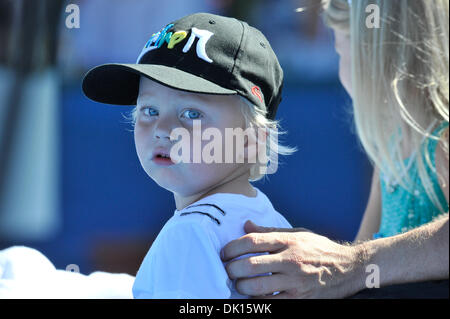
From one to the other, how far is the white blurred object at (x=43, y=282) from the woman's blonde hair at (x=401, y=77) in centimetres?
69

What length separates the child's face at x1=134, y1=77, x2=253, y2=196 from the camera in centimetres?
116

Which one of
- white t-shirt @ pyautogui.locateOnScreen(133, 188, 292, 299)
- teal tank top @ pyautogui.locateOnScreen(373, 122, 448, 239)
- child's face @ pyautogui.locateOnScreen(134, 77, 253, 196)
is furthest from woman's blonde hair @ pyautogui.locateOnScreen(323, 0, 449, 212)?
white t-shirt @ pyautogui.locateOnScreen(133, 188, 292, 299)

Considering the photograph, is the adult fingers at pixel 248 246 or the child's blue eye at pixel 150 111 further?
the child's blue eye at pixel 150 111

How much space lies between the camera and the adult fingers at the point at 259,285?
43.5 inches

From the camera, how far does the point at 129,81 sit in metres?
1.33

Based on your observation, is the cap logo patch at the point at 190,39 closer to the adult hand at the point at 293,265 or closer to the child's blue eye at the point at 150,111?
the child's blue eye at the point at 150,111

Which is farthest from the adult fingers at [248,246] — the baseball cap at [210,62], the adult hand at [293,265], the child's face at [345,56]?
the child's face at [345,56]

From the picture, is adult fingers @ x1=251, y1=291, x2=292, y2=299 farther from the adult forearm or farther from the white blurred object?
the white blurred object

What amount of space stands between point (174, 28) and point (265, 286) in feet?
1.70

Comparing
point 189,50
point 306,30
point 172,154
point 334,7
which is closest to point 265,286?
point 172,154

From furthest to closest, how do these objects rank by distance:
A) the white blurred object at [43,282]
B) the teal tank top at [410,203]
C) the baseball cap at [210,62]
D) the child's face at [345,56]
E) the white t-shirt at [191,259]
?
the child's face at [345,56] < the teal tank top at [410,203] < the white blurred object at [43,282] < the baseball cap at [210,62] < the white t-shirt at [191,259]

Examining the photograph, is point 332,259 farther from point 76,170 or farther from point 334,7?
point 76,170

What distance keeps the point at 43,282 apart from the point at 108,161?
6.59ft

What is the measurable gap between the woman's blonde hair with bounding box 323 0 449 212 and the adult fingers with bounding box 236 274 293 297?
0.50 m
